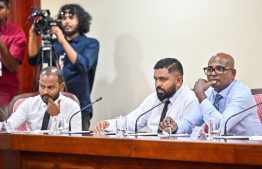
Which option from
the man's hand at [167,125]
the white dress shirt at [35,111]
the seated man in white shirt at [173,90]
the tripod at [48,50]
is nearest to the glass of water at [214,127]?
the man's hand at [167,125]

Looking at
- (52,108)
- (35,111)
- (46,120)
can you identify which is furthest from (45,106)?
(52,108)

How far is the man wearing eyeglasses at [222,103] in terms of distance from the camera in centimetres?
305

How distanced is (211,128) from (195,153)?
1.52 feet

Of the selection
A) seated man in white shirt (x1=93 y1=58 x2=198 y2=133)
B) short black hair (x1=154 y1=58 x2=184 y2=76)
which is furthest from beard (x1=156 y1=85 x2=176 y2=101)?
short black hair (x1=154 y1=58 x2=184 y2=76)

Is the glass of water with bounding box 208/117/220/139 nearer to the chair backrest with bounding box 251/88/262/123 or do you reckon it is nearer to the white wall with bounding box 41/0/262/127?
the chair backrest with bounding box 251/88/262/123

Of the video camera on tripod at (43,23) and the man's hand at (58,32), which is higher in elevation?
the video camera on tripod at (43,23)

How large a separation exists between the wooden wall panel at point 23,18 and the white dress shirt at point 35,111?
126 centimetres

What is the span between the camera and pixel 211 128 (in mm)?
2557

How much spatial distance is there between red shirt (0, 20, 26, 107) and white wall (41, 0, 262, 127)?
3.04ft

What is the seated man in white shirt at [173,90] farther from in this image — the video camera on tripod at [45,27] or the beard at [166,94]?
the video camera on tripod at [45,27]

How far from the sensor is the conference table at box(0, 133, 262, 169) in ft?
6.66

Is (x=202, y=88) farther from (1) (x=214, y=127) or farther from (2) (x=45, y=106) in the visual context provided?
(2) (x=45, y=106)

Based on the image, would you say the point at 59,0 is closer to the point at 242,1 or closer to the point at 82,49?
the point at 82,49

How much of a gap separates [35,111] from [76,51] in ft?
2.55
